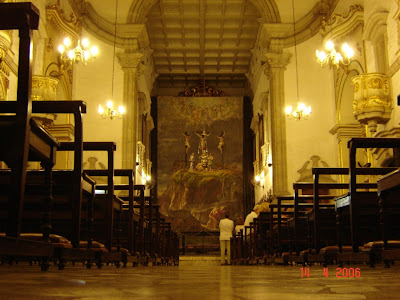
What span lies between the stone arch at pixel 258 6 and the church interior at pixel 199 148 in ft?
0.15

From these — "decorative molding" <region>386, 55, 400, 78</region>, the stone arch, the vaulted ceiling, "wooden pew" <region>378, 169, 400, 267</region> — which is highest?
the vaulted ceiling

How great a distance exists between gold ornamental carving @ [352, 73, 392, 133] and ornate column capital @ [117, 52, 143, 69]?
7588 mm

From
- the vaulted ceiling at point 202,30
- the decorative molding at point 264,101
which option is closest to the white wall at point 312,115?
the vaulted ceiling at point 202,30

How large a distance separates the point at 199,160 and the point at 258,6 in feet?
31.2

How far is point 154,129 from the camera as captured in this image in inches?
984

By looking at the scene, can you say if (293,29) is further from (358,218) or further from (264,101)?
(358,218)

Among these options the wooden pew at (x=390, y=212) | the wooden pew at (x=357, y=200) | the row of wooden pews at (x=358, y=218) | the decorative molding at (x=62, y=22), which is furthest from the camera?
the decorative molding at (x=62, y=22)

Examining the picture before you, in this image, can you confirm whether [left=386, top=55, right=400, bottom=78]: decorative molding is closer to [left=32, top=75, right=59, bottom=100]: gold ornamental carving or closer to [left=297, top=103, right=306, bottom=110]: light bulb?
[left=297, top=103, right=306, bottom=110]: light bulb

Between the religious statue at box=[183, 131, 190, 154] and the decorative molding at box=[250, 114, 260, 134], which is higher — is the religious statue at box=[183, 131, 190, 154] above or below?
below

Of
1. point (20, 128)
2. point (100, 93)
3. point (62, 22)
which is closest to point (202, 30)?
point (100, 93)

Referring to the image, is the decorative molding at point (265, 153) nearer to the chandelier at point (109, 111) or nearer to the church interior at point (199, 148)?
the church interior at point (199, 148)

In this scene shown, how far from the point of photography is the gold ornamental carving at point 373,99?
11.3m

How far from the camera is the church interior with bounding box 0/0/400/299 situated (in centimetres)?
277

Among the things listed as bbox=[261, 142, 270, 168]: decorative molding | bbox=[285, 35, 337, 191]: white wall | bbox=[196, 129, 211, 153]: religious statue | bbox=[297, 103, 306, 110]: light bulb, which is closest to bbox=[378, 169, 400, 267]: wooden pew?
bbox=[297, 103, 306, 110]: light bulb
